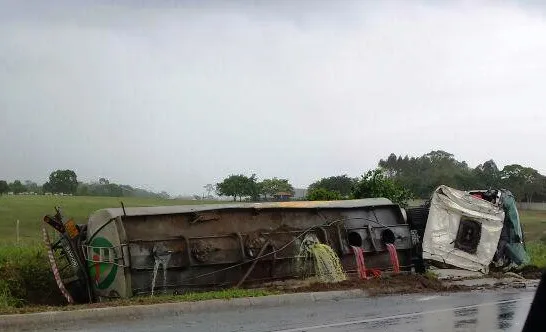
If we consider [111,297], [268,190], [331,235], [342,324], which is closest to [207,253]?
[111,297]

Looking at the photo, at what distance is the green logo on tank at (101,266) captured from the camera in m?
13.0

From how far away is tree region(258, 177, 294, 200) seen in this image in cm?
4437

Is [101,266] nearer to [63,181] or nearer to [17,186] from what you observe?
[63,181]

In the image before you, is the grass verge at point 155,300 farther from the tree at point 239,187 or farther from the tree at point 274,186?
the tree at point 274,186

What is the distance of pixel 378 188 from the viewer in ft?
70.1

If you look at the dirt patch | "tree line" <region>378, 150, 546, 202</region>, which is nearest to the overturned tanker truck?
the dirt patch

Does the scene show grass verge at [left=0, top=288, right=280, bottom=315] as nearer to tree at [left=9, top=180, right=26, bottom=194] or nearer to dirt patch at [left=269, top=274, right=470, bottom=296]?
dirt patch at [left=269, top=274, right=470, bottom=296]

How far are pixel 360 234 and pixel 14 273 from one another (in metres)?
8.04

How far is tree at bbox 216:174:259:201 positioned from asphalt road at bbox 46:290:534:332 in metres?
26.3

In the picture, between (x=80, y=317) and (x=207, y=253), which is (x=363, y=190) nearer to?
(x=207, y=253)

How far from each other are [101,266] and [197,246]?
202cm

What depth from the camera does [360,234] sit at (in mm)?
15891

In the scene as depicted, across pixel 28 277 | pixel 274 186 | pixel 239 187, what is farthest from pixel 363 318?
pixel 274 186

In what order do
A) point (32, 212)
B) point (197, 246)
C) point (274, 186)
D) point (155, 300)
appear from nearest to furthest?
1. point (155, 300)
2. point (197, 246)
3. point (32, 212)
4. point (274, 186)
